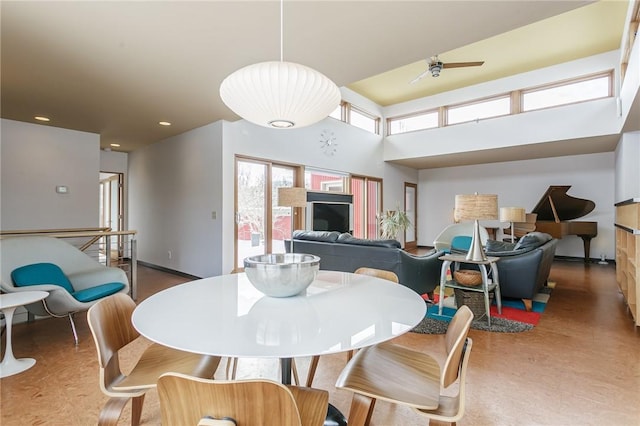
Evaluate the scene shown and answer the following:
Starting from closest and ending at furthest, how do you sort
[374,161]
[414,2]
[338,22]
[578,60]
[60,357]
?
[414,2] < [338,22] < [60,357] < [578,60] < [374,161]

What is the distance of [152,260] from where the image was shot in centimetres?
636

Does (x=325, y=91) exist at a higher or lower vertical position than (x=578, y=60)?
lower

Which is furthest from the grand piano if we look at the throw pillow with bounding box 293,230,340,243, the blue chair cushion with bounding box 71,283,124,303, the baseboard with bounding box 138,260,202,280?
the blue chair cushion with bounding box 71,283,124,303

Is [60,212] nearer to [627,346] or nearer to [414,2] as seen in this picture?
[414,2]

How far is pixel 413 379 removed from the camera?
4.29ft

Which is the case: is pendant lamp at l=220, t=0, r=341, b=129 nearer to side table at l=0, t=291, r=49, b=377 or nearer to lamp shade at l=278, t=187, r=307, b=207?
lamp shade at l=278, t=187, r=307, b=207

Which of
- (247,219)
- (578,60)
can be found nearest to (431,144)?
(578,60)

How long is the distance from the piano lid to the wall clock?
175 inches

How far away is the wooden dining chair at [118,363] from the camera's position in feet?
3.99

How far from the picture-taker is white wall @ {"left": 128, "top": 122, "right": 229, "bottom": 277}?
487 centimetres

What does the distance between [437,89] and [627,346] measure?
242 inches

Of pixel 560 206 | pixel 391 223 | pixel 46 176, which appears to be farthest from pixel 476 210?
pixel 46 176

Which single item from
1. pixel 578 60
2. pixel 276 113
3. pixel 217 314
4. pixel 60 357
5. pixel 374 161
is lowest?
pixel 60 357

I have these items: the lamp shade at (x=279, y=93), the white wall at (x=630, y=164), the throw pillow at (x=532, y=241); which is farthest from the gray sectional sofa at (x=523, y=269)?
the lamp shade at (x=279, y=93)
